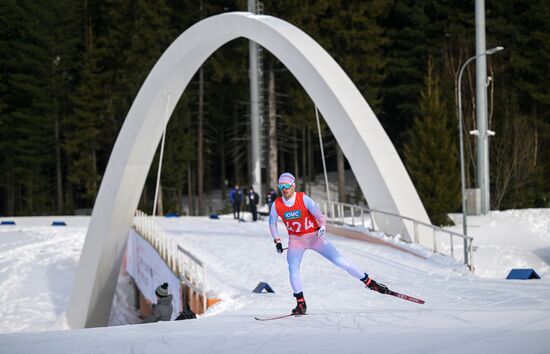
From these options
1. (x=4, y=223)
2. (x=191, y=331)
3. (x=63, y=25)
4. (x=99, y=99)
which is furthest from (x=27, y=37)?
(x=191, y=331)

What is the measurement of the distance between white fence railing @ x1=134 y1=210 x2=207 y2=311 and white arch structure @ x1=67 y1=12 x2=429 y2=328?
A: 4.26 ft

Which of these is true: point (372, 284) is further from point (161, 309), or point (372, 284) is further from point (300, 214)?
point (161, 309)

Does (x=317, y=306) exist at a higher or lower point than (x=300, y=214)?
lower

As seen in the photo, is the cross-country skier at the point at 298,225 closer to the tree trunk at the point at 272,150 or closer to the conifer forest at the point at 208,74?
the tree trunk at the point at 272,150

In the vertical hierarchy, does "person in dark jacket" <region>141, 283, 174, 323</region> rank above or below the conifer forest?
below

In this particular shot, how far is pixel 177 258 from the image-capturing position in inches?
645

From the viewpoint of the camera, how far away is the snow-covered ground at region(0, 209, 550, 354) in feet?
25.7

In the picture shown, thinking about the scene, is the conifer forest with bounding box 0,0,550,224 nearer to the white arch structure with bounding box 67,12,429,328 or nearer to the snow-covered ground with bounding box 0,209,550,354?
the snow-covered ground with bounding box 0,209,550,354

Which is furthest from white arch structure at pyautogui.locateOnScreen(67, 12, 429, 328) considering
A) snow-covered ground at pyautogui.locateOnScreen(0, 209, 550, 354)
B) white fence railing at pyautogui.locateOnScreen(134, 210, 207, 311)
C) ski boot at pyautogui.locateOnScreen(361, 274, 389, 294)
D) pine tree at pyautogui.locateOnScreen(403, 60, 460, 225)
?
pine tree at pyautogui.locateOnScreen(403, 60, 460, 225)

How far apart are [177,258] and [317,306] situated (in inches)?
199

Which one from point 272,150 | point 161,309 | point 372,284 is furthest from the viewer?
point 272,150

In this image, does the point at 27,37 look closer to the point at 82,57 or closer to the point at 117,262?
the point at 82,57

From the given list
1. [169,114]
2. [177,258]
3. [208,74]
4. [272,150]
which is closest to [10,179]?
[208,74]

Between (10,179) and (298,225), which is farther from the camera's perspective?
(10,179)
